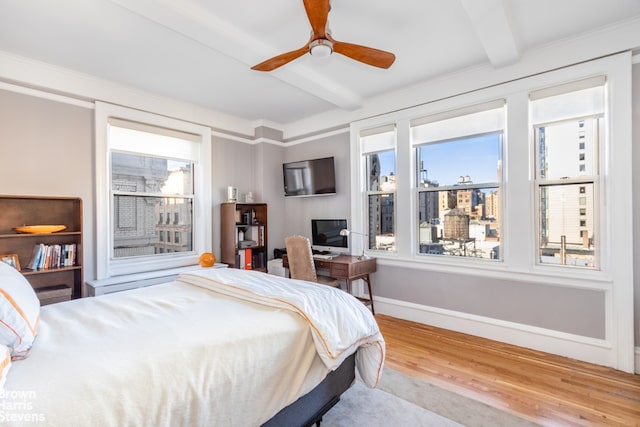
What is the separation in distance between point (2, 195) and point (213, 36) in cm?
217

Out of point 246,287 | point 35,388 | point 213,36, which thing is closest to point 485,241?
point 246,287

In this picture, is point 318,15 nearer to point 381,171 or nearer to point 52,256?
point 381,171

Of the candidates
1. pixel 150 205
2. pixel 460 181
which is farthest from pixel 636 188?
pixel 150 205

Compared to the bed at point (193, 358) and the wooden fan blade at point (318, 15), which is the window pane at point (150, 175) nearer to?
the bed at point (193, 358)

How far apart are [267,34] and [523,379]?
3356 millimetres

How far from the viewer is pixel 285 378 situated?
1393 millimetres

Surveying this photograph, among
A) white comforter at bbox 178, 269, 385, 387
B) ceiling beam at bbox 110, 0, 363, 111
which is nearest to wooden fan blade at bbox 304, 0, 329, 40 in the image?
ceiling beam at bbox 110, 0, 363, 111

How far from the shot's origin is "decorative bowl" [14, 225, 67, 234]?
2.58 m

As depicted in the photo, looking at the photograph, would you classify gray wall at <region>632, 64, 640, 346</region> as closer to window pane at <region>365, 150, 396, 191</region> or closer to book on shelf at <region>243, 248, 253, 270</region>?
window pane at <region>365, 150, 396, 191</region>

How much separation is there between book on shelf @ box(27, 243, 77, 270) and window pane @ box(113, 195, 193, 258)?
1.78ft

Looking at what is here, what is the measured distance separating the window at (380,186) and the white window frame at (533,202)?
133mm

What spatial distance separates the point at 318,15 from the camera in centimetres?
180

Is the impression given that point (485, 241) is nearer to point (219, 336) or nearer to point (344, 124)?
point (344, 124)

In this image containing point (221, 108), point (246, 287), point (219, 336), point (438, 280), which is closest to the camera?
point (219, 336)
